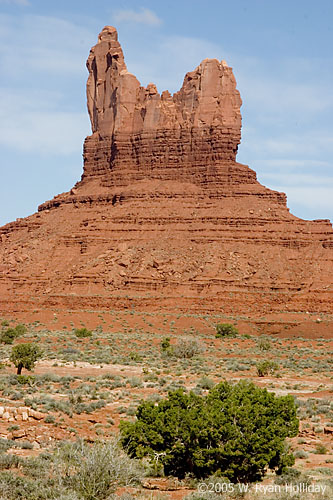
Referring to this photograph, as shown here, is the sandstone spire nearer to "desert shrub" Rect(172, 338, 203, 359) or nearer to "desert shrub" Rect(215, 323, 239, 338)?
"desert shrub" Rect(215, 323, 239, 338)

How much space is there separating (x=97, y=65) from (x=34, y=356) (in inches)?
3064

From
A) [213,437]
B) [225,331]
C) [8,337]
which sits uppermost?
[225,331]

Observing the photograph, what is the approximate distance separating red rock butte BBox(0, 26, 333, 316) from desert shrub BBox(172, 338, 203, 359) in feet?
80.8

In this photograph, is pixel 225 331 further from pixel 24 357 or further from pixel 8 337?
pixel 24 357

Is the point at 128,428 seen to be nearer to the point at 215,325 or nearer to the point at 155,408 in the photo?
the point at 155,408

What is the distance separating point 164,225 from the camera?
81938mm

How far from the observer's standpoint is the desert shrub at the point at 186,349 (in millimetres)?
41906

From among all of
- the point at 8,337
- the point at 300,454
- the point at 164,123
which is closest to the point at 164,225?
the point at 164,123

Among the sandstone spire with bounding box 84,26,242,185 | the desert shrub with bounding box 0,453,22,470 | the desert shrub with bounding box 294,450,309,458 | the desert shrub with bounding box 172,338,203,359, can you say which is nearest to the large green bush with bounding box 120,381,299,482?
the desert shrub with bounding box 294,450,309,458

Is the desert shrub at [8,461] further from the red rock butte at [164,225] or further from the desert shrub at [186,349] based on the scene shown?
the red rock butte at [164,225]

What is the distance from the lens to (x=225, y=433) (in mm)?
13984

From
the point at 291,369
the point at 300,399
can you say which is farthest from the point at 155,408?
the point at 291,369

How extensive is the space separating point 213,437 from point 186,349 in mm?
28423

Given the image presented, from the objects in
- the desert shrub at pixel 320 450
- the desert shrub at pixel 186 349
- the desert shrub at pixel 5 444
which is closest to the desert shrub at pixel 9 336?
the desert shrub at pixel 186 349
